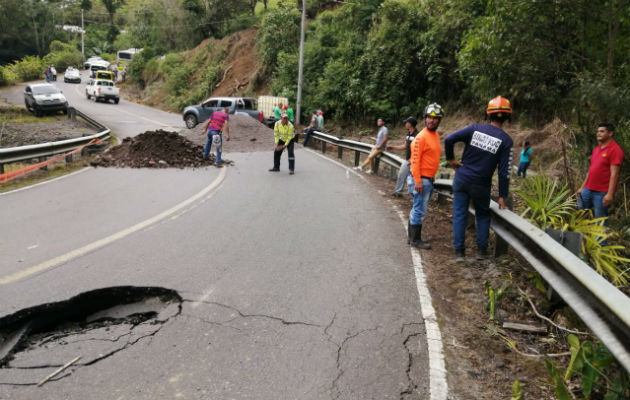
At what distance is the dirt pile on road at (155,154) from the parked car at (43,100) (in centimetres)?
1548

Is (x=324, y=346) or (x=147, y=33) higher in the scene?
(x=147, y=33)

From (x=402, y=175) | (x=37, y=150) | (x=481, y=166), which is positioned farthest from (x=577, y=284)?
(x=37, y=150)

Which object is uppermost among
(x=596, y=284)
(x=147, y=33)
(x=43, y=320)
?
(x=147, y=33)

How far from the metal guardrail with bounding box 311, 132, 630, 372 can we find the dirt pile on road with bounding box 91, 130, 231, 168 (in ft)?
33.0

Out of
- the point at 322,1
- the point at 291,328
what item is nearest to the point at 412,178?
the point at 291,328

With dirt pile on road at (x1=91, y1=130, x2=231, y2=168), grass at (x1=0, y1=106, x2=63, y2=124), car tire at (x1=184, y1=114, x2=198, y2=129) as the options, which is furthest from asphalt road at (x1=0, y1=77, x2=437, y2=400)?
grass at (x1=0, y1=106, x2=63, y2=124)

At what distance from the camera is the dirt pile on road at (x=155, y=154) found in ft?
43.6

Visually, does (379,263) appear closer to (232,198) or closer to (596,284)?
(596,284)

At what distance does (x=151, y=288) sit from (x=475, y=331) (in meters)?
3.02

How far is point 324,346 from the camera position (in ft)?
12.1

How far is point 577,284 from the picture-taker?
3.64 metres

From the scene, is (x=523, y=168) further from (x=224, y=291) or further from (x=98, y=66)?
(x=98, y=66)

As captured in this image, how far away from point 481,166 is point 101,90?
130ft

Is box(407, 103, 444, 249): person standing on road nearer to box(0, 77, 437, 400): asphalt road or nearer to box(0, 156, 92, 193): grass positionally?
box(0, 77, 437, 400): asphalt road
